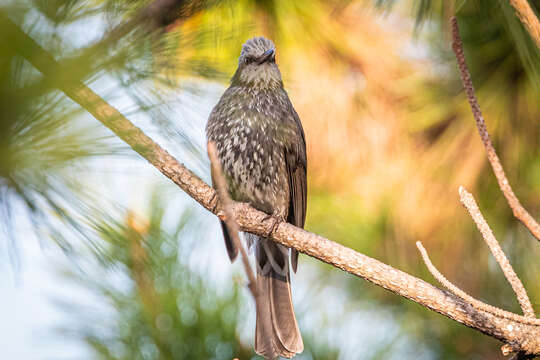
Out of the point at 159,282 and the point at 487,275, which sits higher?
the point at 159,282

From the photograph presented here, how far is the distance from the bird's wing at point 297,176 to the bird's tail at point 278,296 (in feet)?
0.79

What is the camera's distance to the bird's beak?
258 cm

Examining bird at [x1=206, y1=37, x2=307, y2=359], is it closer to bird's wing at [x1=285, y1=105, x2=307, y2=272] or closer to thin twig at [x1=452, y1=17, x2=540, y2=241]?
bird's wing at [x1=285, y1=105, x2=307, y2=272]

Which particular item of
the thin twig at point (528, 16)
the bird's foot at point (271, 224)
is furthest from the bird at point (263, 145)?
the thin twig at point (528, 16)

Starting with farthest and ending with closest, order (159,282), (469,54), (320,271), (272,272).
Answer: (272,272), (320,271), (469,54), (159,282)

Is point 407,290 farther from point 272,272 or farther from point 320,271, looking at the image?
point 272,272

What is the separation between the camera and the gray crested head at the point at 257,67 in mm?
2646

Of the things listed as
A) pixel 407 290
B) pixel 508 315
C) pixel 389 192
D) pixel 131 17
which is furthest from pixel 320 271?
pixel 131 17

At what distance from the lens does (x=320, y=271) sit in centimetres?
280

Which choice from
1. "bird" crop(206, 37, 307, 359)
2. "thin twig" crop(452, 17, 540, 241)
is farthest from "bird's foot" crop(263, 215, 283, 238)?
"thin twig" crop(452, 17, 540, 241)

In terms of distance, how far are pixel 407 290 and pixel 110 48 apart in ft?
3.71

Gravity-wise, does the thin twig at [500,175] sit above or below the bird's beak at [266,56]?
below

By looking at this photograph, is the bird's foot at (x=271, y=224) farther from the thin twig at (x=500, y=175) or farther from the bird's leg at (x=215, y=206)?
the thin twig at (x=500, y=175)

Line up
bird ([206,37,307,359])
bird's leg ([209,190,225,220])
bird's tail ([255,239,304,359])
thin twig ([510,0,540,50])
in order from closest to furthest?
thin twig ([510,0,540,50]) < bird's leg ([209,190,225,220]) < bird's tail ([255,239,304,359]) < bird ([206,37,307,359])
